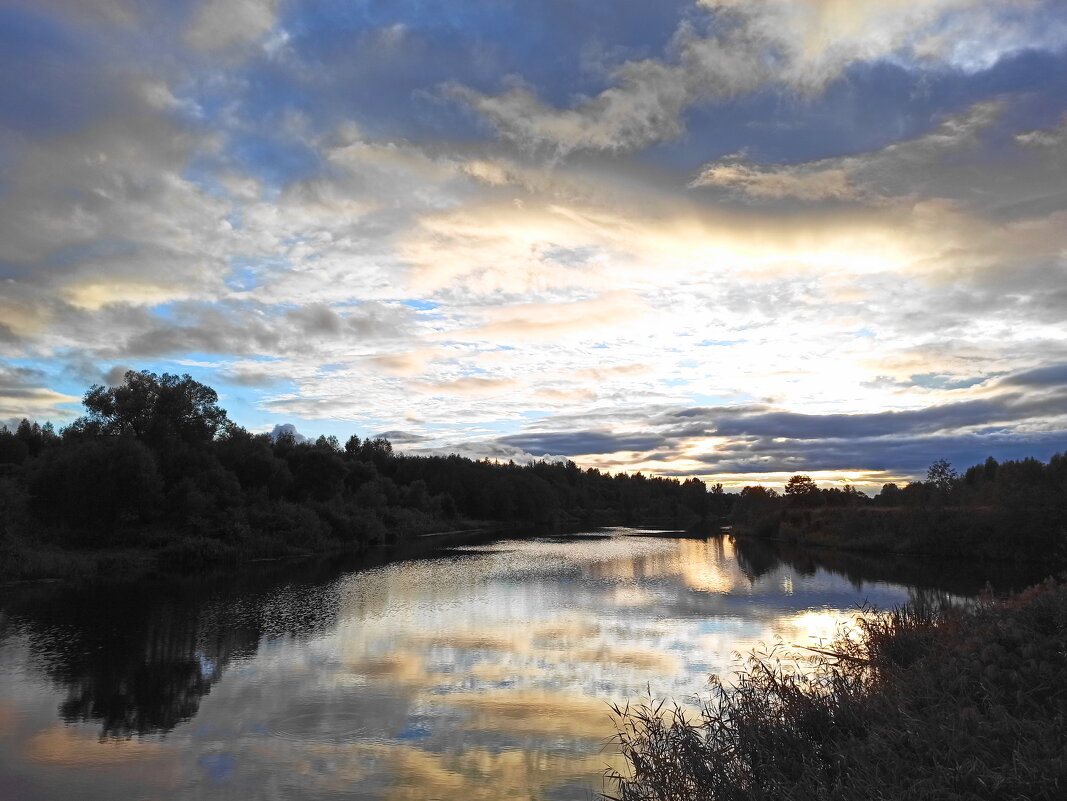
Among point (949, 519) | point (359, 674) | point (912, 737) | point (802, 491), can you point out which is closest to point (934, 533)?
point (949, 519)

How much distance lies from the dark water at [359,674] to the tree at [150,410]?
2909 cm

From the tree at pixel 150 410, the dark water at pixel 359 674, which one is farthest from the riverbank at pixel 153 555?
the tree at pixel 150 410

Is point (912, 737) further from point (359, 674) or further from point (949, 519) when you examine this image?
point (949, 519)

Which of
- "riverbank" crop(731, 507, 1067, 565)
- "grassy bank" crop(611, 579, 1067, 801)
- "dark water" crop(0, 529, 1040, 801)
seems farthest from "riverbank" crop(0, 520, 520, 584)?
"riverbank" crop(731, 507, 1067, 565)

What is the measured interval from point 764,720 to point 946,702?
7.20 ft

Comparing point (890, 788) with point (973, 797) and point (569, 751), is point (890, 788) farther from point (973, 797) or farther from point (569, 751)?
point (569, 751)

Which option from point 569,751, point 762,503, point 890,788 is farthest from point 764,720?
point 762,503

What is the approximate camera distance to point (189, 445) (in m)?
58.8

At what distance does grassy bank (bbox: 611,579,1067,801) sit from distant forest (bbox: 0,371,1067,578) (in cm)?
2400

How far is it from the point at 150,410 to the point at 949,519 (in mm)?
62855

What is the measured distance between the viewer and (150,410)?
197 feet

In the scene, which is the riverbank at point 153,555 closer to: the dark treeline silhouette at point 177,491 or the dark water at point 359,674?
the dark treeline silhouette at point 177,491

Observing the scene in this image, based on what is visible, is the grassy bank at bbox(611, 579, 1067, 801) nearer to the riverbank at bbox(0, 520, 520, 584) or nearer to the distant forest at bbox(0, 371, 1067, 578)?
the distant forest at bbox(0, 371, 1067, 578)

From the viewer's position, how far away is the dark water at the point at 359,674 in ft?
37.0
